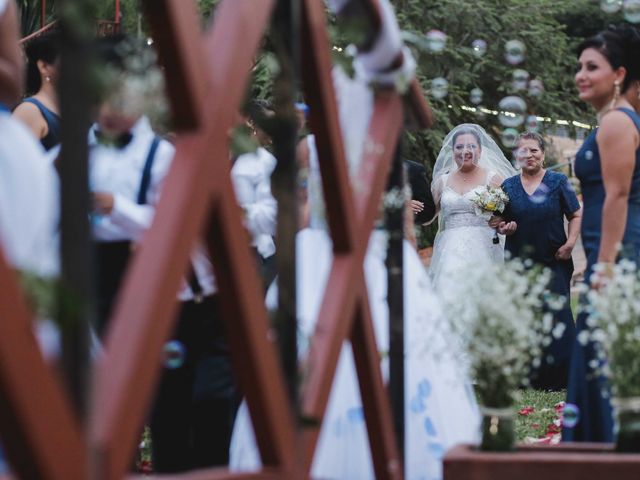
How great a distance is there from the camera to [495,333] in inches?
156

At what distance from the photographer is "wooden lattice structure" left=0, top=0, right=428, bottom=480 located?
1.87 m

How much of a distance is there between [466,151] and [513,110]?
13.1 feet

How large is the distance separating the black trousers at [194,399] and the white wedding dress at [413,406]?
0.63 ft

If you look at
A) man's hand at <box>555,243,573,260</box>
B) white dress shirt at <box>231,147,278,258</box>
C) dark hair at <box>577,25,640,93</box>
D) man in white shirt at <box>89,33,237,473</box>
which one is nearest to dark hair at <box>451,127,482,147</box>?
man's hand at <box>555,243,573,260</box>

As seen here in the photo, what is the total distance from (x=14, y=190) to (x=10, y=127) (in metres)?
0.14

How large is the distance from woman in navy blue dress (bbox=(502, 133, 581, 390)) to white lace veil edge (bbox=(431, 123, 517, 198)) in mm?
768

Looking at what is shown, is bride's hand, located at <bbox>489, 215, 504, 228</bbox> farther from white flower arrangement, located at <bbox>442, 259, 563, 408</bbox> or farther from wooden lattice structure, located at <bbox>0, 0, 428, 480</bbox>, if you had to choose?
wooden lattice structure, located at <bbox>0, 0, 428, 480</bbox>

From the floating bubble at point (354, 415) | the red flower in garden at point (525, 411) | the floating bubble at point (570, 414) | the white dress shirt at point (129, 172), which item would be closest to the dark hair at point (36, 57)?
the white dress shirt at point (129, 172)

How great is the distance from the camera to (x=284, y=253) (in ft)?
9.48

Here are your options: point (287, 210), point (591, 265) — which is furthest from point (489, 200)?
point (287, 210)

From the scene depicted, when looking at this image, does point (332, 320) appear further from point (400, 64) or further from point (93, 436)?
point (93, 436)

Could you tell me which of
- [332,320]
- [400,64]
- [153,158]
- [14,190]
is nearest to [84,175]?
[14,190]

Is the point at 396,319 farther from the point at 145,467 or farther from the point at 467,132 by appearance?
the point at 467,132

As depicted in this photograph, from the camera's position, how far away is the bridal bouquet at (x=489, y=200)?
34.0 feet
